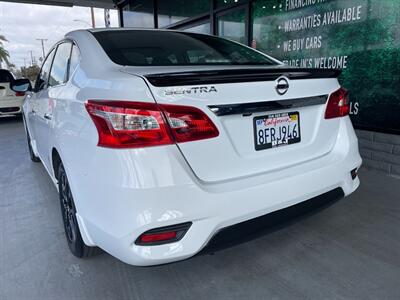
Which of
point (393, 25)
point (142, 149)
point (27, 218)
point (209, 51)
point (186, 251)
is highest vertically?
point (393, 25)

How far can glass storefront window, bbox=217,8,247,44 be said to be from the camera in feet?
17.5

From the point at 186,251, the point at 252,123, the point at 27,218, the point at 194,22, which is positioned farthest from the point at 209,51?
the point at 194,22

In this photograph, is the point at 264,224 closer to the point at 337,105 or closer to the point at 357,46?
the point at 337,105

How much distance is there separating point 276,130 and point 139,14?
334 inches

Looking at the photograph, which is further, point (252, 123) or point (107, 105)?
point (252, 123)

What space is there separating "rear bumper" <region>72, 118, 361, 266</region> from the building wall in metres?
2.29

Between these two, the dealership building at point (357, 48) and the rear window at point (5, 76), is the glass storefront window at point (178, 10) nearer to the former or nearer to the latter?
the dealership building at point (357, 48)

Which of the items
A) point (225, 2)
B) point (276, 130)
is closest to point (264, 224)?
point (276, 130)

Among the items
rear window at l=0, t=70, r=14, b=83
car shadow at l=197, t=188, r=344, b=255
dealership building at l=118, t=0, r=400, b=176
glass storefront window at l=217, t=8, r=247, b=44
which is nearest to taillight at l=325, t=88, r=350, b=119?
car shadow at l=197, t=188, r=344, b=255

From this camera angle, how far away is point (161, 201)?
1.35 meters

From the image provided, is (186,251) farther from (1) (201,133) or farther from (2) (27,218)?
(2) (27,218)

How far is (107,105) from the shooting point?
55.9 inches

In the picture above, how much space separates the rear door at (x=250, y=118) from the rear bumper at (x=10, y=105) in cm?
840

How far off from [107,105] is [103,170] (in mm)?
278
